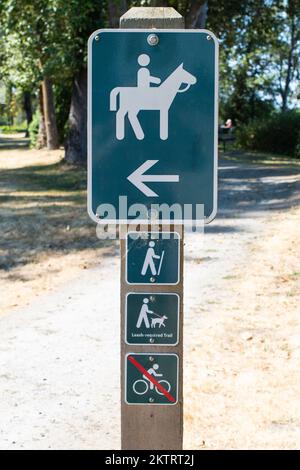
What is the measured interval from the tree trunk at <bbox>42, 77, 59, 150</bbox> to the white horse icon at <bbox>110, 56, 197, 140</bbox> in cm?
2720

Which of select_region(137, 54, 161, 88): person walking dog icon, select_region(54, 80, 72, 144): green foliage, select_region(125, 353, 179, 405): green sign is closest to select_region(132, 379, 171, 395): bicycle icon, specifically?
select_region(125, 353, 179, 405): green sign

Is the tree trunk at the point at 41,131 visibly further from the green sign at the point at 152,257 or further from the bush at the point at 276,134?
the green sign at the point at 152,257

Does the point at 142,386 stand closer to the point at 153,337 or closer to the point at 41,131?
the point at 153,337

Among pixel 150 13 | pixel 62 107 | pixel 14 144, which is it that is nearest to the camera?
pixel 150 13

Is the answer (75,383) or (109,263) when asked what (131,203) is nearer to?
(75,383)

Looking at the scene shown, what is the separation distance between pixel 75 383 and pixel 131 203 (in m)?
3.14

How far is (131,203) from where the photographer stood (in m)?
2.71

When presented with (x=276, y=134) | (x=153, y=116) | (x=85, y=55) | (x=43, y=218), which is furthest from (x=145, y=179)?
(x=276, y=134)

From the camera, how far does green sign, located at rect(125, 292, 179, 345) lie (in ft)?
9.20

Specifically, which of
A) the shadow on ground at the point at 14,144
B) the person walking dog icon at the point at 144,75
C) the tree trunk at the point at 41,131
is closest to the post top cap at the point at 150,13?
the person walking dog icon at the point at 144,75

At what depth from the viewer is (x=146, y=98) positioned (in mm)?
2621

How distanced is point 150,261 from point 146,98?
22.4 inches

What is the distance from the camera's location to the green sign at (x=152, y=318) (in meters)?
2.80

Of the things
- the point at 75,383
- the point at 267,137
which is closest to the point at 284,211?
the point at 75,383
